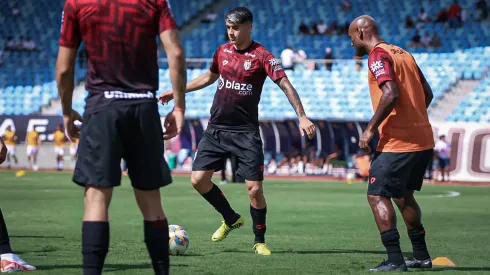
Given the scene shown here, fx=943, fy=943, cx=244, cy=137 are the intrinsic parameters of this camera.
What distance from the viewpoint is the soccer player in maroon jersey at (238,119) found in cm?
1039

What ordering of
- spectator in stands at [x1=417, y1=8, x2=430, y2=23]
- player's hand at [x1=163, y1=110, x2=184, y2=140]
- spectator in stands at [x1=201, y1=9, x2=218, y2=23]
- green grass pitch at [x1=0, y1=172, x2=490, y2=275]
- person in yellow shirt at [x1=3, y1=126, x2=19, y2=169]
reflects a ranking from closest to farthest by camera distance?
player's hand at [x1=163, y1=110, x2=184, y2=140]
green grass pitch at [x1=0, y1=172, x2=490, y2=275]
person in yellow shirt at [x1=3, y1=126, x2=19, y2=169]
spectator in stands at [x1=417, y1=8, x2=430, y2=23]
spectator in stands at [x1=201, y1=9, x2=218, y2=23]

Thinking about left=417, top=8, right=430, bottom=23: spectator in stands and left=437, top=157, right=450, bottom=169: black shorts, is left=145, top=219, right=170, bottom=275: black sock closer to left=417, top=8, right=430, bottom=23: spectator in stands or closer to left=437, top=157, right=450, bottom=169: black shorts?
left=437, top=157, right=450, bottom=169: black shorts

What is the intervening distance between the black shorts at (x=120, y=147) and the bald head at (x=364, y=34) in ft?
10.2

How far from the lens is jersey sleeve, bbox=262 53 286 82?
1015 centimetres

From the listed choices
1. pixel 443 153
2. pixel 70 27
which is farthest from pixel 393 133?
pixel 443 153

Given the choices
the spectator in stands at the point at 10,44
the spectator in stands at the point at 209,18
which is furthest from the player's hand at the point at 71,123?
the spectator in stands at the point at 10,44

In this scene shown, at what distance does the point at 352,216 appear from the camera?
16.4m

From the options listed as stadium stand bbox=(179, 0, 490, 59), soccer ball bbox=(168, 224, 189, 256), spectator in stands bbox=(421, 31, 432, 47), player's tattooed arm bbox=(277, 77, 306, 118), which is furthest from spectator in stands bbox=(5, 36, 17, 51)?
soccer ball bbox=(168, 224, 189, 256)

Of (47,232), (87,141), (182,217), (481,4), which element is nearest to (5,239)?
(87,141)

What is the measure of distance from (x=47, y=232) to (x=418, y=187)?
5.34 metres

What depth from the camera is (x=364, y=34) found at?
886cm

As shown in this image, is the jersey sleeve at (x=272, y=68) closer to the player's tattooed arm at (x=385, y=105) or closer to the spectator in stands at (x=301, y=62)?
the player's tattooed arm at (x=385, y=105)

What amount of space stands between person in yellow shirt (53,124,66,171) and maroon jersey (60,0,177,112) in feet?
99.7

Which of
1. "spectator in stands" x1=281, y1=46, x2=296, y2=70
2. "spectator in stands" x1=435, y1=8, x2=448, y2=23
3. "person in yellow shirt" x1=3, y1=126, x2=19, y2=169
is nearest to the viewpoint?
"spectator in stands" x1=281, y1=46, x2=296, y2=70
